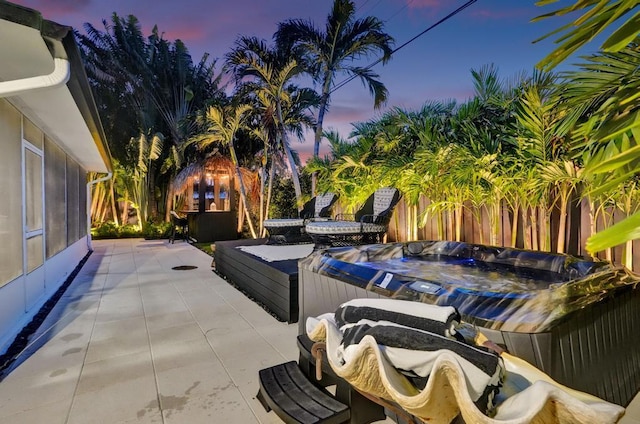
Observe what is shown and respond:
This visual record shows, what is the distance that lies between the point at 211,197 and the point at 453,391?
Answer: 12.4 m

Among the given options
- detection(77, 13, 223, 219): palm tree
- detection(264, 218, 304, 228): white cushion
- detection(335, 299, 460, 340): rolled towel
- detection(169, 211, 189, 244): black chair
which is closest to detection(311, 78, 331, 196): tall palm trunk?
detection(264, 218, 304, 228): white cushion

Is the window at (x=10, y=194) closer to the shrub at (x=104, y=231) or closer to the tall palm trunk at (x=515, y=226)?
the tall palm trunk at (x=515, y=226)

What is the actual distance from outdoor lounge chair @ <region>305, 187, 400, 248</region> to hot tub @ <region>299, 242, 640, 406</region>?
165 centimetres

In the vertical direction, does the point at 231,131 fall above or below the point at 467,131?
above

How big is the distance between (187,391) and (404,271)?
7.55 feet

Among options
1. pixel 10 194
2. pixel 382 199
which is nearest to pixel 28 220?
pixel 10 194

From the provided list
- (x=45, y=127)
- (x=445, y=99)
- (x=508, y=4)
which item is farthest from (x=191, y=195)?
(x=508, y=4)

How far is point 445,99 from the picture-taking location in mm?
4758

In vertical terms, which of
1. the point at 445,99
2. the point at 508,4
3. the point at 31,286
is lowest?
the point at 31,286

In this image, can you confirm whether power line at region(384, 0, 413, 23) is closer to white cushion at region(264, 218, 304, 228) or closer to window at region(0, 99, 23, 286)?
white cushion at region(264, 218, 304, 228)

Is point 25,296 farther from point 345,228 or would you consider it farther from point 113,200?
point 113,200

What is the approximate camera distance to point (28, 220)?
3.71 meters

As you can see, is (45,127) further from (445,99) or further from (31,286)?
(445,99)

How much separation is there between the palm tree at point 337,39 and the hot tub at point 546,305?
6008 millimetres
